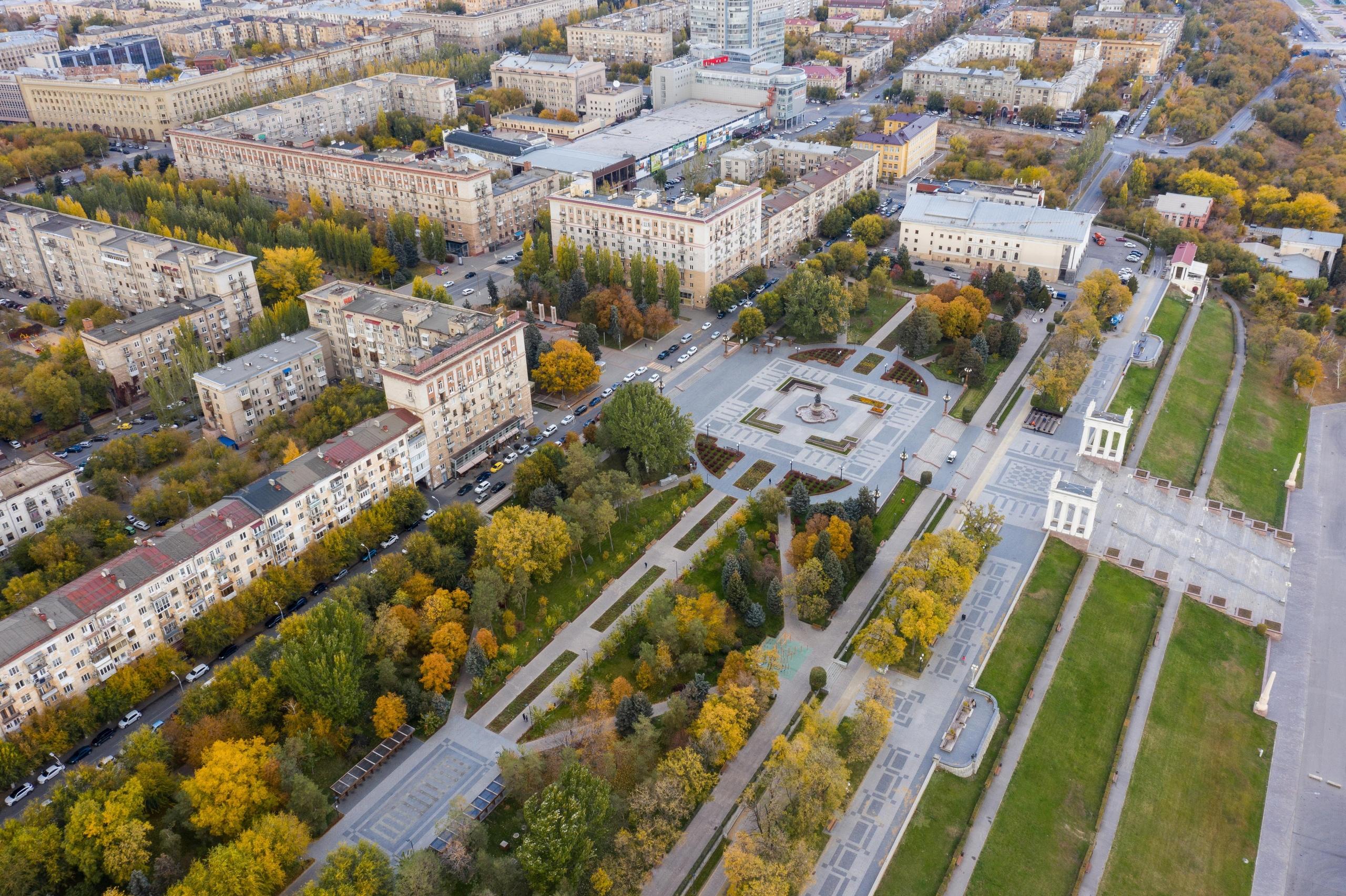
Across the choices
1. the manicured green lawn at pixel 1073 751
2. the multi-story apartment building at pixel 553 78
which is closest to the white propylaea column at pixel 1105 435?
the manicured green lawn at pixel 1073 751

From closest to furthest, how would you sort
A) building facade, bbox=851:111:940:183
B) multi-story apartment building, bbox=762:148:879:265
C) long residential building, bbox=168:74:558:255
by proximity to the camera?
multi-story apartment building, bbox=762:148:879:265
long residential building, bbox=168:74:558:255
building facade, bbox=851:111:940:183

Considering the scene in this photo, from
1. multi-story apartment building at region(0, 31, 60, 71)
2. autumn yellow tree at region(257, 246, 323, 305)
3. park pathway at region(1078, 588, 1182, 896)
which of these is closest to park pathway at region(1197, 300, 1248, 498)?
park pathway at region(1078, 588, 1182, 896)

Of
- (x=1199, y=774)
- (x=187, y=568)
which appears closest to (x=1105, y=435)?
(x=1199, y=774)

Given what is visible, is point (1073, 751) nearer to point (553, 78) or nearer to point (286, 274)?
point (286, 274)

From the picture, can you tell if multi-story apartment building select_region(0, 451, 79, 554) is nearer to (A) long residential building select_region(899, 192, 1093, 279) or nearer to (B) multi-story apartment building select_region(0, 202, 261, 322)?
(B) multi-story apartment building select_region(0, 202, 261, 322)

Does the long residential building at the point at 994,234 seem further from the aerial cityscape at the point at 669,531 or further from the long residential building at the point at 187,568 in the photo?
the long residential building at the point at 187,568

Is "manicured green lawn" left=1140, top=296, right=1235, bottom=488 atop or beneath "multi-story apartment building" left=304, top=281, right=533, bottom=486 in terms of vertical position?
beneath

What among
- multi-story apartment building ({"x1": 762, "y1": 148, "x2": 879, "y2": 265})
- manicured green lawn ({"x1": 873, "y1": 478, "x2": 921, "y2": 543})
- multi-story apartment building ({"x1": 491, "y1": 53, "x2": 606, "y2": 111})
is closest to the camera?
manicured green lawn ({"x1": 873, "y1": 478, "x2": 921, "y2": 543})

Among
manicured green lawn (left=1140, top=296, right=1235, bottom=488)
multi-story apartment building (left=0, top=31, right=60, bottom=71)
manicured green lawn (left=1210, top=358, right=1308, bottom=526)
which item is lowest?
manicured green lawn (left=1210, top=358, right=1308, bottom=526)
